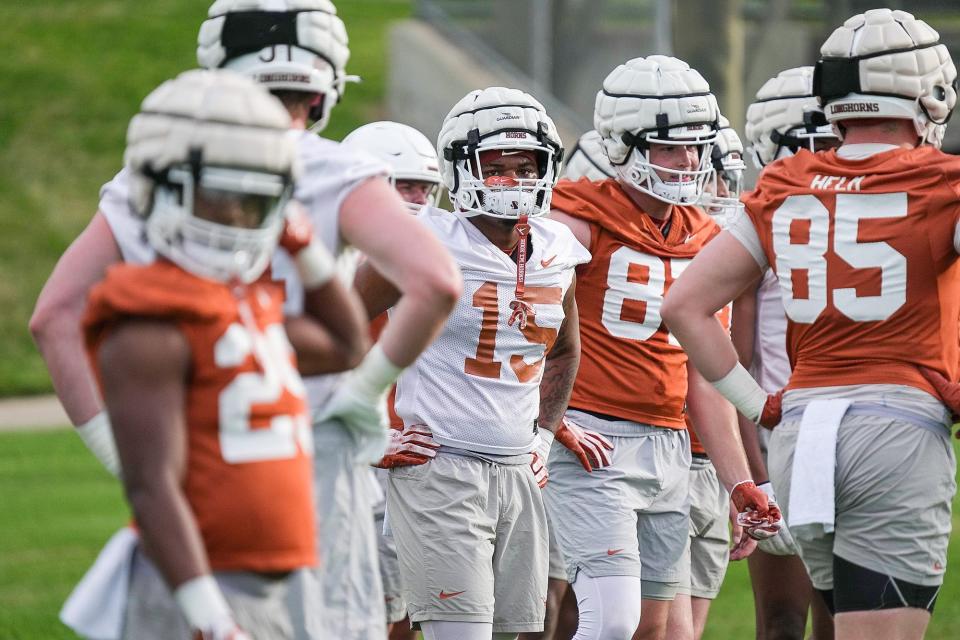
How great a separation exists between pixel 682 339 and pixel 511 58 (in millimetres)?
14576

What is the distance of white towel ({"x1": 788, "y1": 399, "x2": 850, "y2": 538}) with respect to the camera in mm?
4594

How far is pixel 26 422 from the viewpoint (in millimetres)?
17500

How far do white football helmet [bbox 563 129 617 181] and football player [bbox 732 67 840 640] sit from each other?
79 centimetres

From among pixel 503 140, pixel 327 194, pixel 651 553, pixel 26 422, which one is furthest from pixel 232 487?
pixel 26 422

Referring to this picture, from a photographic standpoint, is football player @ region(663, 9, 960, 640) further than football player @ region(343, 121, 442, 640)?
No

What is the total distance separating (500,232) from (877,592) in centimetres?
185

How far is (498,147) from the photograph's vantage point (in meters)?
5.60

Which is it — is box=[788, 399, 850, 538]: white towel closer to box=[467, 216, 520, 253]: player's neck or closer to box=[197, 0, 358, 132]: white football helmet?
box=[467, 216, 520, 253]: player's neck

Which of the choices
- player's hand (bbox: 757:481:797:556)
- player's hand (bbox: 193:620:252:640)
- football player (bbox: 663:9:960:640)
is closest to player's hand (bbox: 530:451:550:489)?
football player (bbox: 663:9:960:640)

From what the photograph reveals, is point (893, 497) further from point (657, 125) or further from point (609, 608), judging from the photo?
point (657, 125)

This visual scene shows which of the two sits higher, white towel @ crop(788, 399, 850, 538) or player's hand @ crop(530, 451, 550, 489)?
white towel @ crop(788, 399, 850, 538)

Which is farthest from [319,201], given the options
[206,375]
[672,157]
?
[672,157]

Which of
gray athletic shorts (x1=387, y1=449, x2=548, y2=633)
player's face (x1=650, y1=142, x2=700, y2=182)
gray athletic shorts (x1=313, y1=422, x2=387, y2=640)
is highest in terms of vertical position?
player's face (x1=650, y1=142, x2=700, y2=182)

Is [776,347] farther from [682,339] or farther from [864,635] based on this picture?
[864,635]
